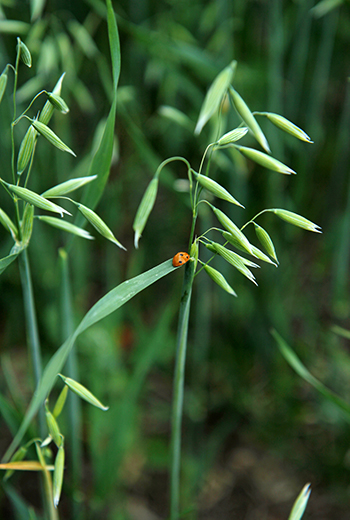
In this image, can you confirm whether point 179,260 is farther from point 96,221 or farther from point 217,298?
point 217,298

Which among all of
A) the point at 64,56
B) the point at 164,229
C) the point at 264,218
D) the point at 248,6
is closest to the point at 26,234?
the point at 64,56

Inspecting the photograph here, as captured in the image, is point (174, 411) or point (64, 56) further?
point (64, 56)

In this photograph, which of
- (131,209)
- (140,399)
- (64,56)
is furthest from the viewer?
(131,209)

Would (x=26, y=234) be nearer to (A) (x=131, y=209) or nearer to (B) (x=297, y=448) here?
(B) (x=297, y=448)

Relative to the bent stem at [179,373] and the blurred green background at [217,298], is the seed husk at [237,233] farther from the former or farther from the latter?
the blurred green background at [217,298]

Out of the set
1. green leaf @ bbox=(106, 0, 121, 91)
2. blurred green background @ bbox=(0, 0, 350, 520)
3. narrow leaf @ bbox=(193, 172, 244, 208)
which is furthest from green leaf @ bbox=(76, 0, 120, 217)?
blurred green background @ bbox=(0, 0, 350, 520)

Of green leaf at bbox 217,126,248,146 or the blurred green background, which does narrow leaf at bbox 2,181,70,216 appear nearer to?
green leaf at bbox 217,126,248,146

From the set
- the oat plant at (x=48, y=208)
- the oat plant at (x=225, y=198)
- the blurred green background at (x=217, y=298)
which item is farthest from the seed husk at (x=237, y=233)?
the blurred green background at (x=217, y=298)

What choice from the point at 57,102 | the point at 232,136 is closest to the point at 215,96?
the point at 232,136
